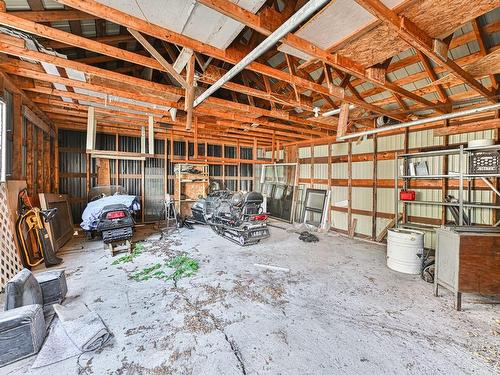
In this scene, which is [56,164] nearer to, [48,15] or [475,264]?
[48,15]

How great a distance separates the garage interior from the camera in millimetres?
1746

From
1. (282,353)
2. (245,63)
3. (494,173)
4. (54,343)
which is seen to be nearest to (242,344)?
(282,353)

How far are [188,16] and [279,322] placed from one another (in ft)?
9.50

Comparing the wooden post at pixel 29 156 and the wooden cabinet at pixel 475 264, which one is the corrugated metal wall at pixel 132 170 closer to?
the wooden post at pixel 29 156

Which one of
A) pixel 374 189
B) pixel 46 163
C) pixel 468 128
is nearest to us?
pixel 468 128

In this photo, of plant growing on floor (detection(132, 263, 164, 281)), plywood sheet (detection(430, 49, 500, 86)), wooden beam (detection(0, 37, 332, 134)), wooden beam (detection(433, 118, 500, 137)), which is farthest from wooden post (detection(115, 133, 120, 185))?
wooden beam (detection(433, 118, 500, 137))

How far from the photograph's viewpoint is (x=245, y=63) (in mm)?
2117

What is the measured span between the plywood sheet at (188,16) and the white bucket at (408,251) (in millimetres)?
3543

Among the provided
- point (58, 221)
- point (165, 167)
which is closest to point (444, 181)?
point (165, 167)

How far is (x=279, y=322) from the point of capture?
83.3 inches

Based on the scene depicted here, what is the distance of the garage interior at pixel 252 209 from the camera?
1.75 meters

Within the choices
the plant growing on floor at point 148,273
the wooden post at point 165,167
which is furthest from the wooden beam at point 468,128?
the wooden post at point 165,167

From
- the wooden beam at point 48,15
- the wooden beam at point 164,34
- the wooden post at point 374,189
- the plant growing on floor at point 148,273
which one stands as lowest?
the plant growing on floor at point 148,273

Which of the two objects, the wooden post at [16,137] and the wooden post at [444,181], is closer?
the wooden post at [16,137]
